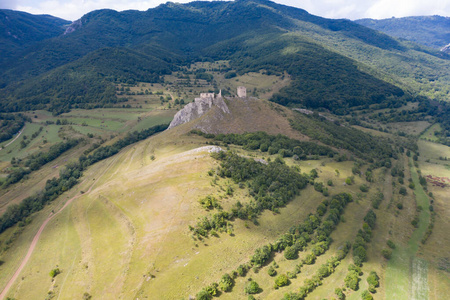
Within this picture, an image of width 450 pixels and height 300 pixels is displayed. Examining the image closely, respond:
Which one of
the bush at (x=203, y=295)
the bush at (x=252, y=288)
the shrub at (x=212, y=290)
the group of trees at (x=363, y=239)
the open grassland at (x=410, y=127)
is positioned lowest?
the open grassland at (x=410, y=127)

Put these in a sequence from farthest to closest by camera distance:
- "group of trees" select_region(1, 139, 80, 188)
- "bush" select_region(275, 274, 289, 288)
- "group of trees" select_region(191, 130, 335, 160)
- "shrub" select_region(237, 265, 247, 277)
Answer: "group of trees" select_region(1, 139, 80, 188)
"group of trees" select_region(191, 130, 335, 160)
"shrub" select_region(237, 265, 247, 277)
"bush" select_region(275, 274, 289, 288)

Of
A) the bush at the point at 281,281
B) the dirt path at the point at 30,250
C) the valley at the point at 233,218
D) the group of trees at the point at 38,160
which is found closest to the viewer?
the bush at the point at 281,281

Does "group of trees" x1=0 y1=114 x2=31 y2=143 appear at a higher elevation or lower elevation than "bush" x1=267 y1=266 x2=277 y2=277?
higher

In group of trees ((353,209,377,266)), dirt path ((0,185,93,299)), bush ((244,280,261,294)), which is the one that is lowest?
dirt path ((0,185,93,299))

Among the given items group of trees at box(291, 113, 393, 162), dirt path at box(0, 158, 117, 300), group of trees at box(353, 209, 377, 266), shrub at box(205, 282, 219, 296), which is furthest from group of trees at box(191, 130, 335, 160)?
shrub at box(205, 282, 219, 296)

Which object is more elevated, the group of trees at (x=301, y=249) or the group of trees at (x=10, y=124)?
the group of trees at (x=10, y=124)

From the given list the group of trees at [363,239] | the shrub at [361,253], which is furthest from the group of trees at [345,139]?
the shrub at [361,253]

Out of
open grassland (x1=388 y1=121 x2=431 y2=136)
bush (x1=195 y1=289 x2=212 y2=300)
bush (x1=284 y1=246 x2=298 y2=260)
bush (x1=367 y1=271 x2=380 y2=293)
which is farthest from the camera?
open grassland (x1=388 y1=121 x2=431 y2=136)

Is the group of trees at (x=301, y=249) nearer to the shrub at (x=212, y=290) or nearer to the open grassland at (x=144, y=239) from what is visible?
the shrub at (x=212, y=290)

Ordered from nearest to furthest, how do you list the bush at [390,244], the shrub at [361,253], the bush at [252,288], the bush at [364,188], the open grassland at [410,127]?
1. the bush at [252,288]
2. the shrub at [361,253]
3. the bush at [390,244]
4. the bush at [364,188]
5. the open grassland at [410,127]

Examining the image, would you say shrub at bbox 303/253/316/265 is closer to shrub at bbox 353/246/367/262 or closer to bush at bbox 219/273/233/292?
shrub at bbox 353/246/367/262

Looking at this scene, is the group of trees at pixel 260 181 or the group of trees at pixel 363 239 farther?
the group of trees at pixel 260 181

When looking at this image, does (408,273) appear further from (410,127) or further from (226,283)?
(410,127)
